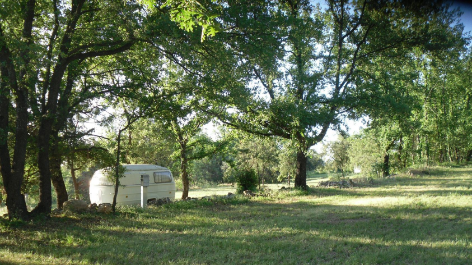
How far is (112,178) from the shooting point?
1015 centimetres

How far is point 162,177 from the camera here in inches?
642

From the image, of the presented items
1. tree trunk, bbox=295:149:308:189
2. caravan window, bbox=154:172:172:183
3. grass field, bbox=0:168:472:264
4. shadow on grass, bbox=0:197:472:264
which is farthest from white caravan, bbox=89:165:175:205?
tree trunk, bbox=295:149:308:189

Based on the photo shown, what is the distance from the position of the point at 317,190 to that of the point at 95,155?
10549 mm

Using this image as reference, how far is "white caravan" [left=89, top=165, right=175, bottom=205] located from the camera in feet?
47.7

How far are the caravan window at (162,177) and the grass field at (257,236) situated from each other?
5512 millimetres

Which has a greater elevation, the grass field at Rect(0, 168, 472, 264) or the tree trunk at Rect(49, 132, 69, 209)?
the tree trunk at Rect(49, 132, 69, 209)

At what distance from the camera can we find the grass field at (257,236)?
16.7ft

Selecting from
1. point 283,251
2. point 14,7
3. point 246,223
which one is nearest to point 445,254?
point 283,251

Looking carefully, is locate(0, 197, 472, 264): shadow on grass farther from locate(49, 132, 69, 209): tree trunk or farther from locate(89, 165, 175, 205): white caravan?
locate(89, 165, 175, 205): white caravan

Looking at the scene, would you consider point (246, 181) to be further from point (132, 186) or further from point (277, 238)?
point (277, 238)

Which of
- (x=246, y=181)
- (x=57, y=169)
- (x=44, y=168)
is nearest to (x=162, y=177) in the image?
(x=246, y=181)

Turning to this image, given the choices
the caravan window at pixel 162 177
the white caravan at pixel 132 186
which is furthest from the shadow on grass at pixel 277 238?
the caravan window at pixel 162 177

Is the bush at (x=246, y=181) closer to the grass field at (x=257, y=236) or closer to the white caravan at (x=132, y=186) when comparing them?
the white caravan at (x=132, y=186)

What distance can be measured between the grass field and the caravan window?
18.1ft
